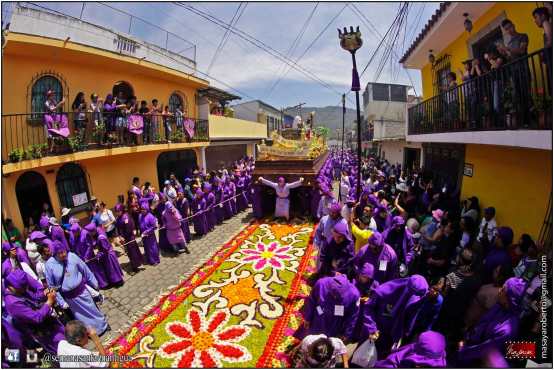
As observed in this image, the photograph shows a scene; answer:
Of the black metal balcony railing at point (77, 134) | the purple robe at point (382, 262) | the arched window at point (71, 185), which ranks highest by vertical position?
the black metal balcony railing at point (77, 134)

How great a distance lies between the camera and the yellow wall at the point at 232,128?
57.3ft

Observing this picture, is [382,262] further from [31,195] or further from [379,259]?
[31,195]

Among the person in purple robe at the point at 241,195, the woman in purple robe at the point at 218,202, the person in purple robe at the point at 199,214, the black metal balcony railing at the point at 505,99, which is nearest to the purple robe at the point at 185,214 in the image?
the person in purple robe at the point at 199,214

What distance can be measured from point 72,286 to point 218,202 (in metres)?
6.19

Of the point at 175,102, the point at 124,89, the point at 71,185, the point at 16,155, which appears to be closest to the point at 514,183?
the point at 16,155

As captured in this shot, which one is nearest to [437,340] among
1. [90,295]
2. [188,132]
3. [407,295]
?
[407,295]

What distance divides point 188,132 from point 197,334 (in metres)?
10.8

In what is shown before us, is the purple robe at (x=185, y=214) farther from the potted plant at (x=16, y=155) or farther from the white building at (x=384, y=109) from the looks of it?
the white building at (x=384, y=109)

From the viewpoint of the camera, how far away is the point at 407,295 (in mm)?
3885

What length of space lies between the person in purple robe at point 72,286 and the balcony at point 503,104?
272 inches

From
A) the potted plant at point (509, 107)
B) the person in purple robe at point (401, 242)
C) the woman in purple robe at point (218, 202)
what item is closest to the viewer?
the potted plant at point (509, 107)

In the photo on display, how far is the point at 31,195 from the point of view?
8.69 meters

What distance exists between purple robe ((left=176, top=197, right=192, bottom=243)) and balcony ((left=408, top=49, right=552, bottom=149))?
7260mm

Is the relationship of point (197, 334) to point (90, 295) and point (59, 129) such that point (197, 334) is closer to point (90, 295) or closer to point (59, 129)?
point (90, 295)
